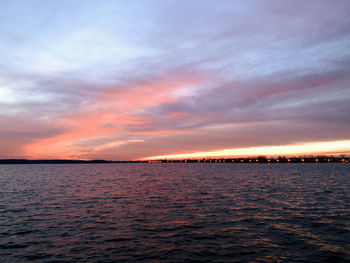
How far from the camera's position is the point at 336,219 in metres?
28.2

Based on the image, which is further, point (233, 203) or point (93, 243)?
point (233, 203)

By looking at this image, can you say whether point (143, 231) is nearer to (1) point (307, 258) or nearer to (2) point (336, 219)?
(1) point (307, 258)

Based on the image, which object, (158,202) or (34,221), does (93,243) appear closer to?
(34,221)

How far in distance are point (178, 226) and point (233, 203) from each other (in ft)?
51.2

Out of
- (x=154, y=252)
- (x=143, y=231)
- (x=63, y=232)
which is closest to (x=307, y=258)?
(x=154, y=252)

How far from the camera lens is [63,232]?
23.8 m

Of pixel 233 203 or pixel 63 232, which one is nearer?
pixel 63 232

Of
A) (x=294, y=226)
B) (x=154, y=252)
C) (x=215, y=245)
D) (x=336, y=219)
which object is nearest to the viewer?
(x=154, y=252)

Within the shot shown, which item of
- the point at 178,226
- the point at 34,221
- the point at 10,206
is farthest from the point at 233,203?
the point at 10,206

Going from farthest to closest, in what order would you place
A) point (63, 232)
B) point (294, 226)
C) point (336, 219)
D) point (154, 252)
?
point (336, 219), point (294, 226), point (63, 232), point (154, 252)

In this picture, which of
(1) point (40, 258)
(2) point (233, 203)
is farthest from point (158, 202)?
(1) point (40, 258)

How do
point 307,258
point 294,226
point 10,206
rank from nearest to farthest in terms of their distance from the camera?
point 307,258, point 294,226, point 10,206

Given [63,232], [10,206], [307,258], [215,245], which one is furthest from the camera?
[10,206]

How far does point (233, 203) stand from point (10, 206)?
A: 34.5m
